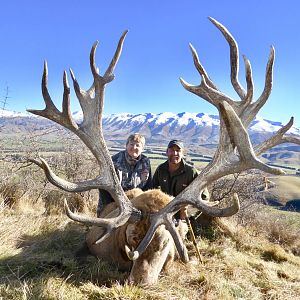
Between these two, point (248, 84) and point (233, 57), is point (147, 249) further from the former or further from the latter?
point (233, 57)

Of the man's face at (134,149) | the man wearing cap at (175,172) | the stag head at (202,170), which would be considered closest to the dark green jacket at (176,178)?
the man wearing cap at (175,172)

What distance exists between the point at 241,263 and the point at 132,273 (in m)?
2.47

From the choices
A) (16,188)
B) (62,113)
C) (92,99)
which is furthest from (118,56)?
(16,188)

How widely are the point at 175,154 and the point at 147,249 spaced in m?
2.91

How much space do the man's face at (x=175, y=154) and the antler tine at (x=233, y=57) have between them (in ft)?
5.44

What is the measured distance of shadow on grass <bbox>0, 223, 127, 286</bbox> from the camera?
17.1ft

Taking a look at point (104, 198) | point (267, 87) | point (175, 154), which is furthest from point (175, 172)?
point (267, 87)

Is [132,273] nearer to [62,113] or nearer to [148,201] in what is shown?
[148,201]

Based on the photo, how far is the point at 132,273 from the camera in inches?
195

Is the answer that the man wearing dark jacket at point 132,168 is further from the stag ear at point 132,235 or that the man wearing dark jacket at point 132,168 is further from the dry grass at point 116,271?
the stag ear at point 132,235

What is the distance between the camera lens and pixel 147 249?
16.3 feet

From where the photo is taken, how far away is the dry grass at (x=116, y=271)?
188 inches

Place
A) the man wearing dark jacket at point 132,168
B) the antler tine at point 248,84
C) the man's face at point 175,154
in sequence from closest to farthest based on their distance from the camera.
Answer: the antler tine at point 248,84, the man's face at point 175,154, the man wearing dark jacket at point 132,168

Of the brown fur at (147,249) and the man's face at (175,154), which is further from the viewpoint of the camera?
the man's face at (175,154)
